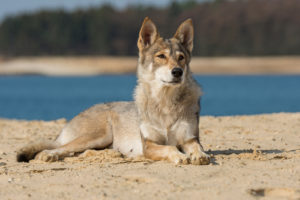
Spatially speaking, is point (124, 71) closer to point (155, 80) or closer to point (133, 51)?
point (133, 51)

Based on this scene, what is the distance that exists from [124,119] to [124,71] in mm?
73679

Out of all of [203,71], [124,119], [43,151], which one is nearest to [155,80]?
[124,119]

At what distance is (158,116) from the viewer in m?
7.23

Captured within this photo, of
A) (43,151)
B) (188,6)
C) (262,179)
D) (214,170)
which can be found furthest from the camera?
(188,6)

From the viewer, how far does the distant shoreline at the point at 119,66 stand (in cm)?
7762

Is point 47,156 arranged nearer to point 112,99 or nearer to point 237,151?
point 237,151

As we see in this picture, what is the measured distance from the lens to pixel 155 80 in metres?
7.20

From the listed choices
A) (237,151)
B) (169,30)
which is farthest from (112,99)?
(169,30)

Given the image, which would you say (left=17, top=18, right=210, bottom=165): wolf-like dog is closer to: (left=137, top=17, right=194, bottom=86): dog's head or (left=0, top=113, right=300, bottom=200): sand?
(left=137, top=17, right=194, bottom=86): dog's head

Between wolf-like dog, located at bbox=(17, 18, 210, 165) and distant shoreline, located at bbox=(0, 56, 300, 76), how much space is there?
2754 inches

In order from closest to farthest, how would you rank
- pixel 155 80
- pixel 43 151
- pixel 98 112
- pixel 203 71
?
pixel 155 80 → pixel 43 151 → pixel 98 112 → pixel 203 71

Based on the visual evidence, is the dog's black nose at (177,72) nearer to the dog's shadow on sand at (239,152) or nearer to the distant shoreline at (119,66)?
the dog's shadow on sand at (239,152)

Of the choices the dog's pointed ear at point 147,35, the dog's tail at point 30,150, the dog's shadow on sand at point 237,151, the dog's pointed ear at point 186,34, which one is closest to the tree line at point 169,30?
the dog's shadow on sand at point 237,151

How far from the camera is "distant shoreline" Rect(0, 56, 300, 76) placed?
7762 cm
